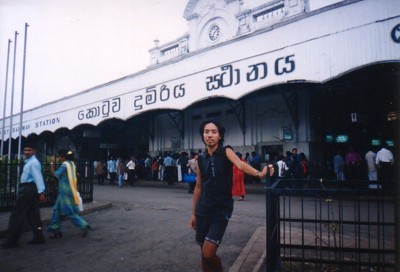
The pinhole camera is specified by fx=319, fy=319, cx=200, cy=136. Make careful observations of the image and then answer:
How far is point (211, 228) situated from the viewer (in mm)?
3107

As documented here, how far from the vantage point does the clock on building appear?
23.2 meters

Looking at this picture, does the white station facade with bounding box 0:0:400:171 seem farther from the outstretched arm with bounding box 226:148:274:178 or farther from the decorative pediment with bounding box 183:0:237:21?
the outstretched arm with bounding box 226:148:274:178

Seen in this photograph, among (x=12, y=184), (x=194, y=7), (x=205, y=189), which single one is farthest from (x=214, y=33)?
(x=205, y=189)

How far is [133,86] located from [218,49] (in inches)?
283

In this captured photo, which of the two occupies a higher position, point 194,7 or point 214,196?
point 194,7

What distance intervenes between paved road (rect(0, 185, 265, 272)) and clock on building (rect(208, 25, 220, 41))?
17.6 meters

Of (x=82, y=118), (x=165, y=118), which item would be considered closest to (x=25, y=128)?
(x=82, y=118)

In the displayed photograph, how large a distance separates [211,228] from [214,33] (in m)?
22.0

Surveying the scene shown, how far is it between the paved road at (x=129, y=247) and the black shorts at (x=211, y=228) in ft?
3.64

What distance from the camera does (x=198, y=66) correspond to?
16.7m

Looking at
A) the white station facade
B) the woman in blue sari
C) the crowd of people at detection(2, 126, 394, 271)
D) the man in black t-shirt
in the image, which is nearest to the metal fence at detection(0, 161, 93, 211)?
the crowd of people at detection(2, 126, 394, 271)

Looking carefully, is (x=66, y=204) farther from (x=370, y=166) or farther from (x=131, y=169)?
(x=131, y=169)

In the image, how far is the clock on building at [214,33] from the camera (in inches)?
914

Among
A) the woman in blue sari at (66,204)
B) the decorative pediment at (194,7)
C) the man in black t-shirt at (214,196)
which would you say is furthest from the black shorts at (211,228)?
the decorative pediment at (194,7)
